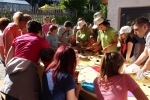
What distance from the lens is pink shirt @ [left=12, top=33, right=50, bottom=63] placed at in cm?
223

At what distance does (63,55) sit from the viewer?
1849 mm

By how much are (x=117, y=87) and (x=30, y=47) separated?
1.05m

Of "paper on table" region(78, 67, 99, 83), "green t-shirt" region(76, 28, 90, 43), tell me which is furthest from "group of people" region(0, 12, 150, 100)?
"green t-shirt" region(76, 28, 90, 43)

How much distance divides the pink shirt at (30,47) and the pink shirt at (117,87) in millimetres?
825

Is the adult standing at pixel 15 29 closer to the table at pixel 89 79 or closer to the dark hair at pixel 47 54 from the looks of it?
the dark hair at pixel 47 54

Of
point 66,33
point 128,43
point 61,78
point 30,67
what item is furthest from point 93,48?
point 61,78

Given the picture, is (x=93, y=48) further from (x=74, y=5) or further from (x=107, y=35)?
(x=74, y=5)

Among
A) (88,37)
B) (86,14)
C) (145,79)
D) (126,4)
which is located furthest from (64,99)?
(86,14)

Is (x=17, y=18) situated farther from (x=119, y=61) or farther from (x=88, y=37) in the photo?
(x=88, y=37)

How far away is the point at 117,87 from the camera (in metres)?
1.74

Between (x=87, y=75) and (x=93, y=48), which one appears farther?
(x=93, y=48)

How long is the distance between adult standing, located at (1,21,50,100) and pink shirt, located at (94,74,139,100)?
822mm

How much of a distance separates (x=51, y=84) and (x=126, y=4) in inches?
248

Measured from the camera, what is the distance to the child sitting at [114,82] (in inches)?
67.4
